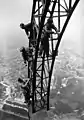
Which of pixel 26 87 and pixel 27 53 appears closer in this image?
pixel 27 53

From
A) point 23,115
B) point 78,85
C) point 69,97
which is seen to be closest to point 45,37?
point 23,115

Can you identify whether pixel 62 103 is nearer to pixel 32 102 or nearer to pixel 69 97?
pixel 69 97

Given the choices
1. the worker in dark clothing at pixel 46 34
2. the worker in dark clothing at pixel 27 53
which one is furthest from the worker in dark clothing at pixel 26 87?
the worker in dark clothing at pixel 46 34

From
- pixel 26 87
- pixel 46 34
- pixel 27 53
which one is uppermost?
pixel 46 34

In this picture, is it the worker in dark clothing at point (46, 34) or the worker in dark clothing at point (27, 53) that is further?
the worker in dark clothing at point (27, 53)

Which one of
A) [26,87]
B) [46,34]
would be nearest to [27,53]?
[26,87]

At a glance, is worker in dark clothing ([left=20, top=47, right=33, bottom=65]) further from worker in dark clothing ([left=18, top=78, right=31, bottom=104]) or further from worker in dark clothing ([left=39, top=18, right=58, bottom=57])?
worker in dark clothing ([left=39, top=18, right=58, bottom=57])

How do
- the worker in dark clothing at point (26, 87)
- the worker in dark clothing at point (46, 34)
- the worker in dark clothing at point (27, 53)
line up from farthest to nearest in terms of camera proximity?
the worker in dark clothing at point (26, 87)
the worker in dark clothing at point (27, 53)
the worker in dark clothing at point (46, 34)

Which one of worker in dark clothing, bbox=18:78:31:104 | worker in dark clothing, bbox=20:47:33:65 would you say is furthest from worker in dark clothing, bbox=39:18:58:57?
worker in dark clothing, bbox=18:78:31:104

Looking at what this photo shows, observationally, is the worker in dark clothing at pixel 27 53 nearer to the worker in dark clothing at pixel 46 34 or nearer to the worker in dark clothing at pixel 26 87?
the worker in dark clothing at pixel 26 87

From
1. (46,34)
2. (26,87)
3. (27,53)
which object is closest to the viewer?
(46,34)

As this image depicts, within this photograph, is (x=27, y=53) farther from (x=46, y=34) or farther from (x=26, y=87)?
(x=46, y=34)
